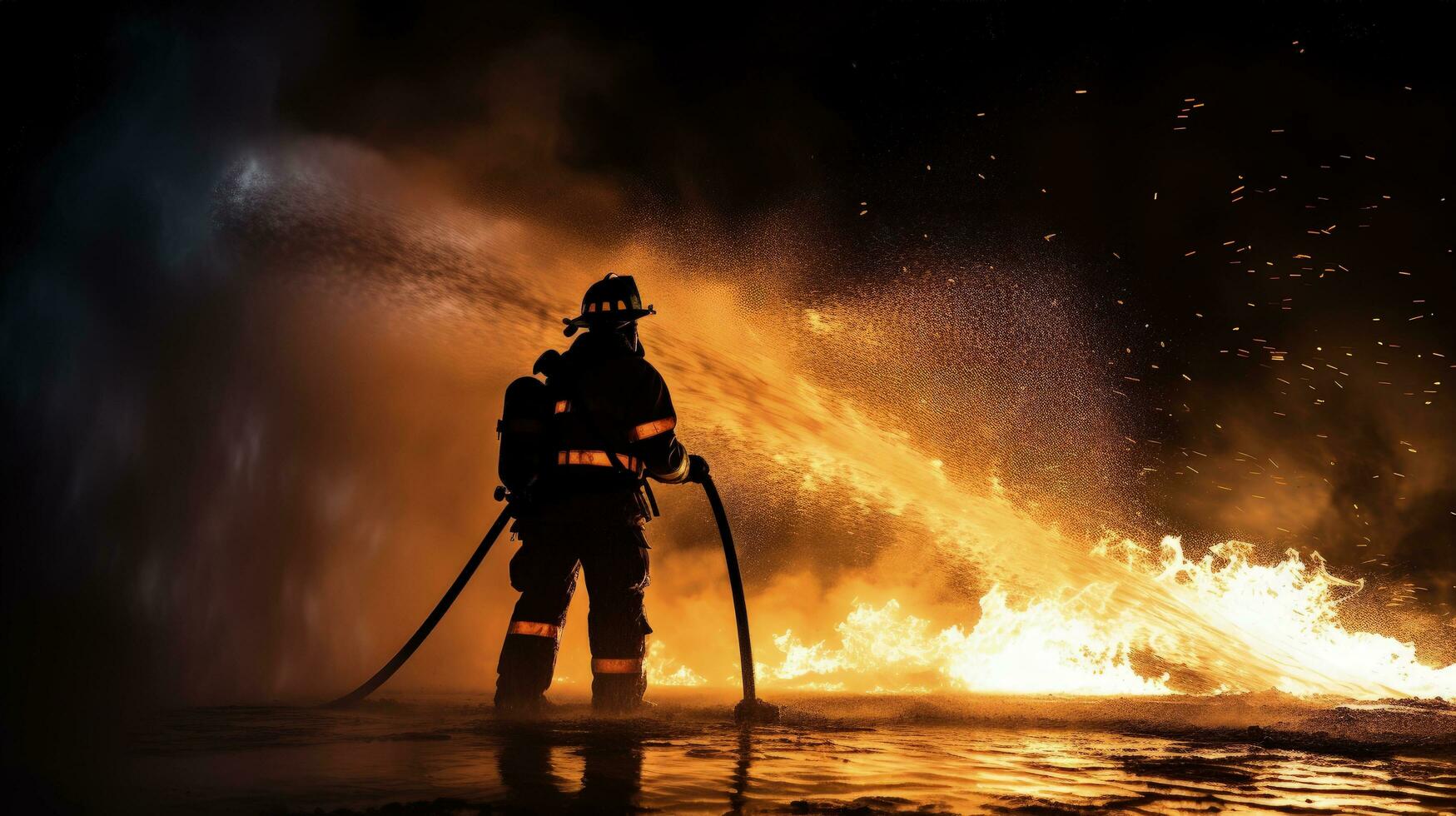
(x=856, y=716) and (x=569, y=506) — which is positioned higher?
(x=569, y=506)

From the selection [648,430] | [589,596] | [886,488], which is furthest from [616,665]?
[886,488]

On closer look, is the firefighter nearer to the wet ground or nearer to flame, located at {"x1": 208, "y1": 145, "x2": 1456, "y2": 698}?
the wet ground

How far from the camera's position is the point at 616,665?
23.4 feet

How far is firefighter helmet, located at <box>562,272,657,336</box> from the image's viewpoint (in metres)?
7.68

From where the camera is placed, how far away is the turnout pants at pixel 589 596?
23.5 feet

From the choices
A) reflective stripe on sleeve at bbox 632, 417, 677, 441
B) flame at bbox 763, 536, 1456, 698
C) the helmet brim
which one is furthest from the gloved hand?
flame at bbox 763, 536, 1456, 698

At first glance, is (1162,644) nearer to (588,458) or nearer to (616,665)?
(616,665)

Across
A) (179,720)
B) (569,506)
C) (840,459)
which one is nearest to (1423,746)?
(569,506)

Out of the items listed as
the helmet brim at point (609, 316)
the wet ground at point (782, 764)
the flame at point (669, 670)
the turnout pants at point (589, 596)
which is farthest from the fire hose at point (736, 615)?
the flame at point (669, 670)

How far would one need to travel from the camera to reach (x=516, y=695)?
720 centimetres

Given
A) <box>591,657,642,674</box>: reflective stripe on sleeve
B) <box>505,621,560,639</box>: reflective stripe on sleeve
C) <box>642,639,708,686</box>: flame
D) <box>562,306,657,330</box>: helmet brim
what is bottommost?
<box>642,639,708,686</box>: flame

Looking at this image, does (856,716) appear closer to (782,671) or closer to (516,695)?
(516,695)

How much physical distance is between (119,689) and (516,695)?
439cm

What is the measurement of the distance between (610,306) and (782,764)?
4499 millimetres
